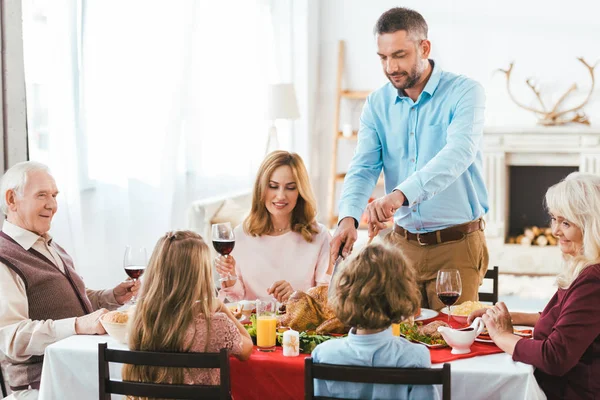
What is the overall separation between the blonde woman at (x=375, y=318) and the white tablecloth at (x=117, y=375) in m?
0.16

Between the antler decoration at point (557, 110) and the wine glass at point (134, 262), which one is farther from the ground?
the antler decoration at point (557, 110)

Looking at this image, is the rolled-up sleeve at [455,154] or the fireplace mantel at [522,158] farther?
the fireplace mantel at [522,158]

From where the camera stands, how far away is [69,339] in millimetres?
2277

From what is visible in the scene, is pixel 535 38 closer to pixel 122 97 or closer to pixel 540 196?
pixel 540 196

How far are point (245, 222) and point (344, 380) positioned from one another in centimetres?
150

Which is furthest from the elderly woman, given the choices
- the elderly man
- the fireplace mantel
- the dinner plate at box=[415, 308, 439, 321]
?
the fireplace mantel

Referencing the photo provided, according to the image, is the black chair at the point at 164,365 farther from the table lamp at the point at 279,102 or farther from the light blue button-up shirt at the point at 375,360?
the table lamp at the point at 279,102

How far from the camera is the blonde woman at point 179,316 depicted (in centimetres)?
200

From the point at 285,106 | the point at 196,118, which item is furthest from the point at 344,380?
the point at 285,106

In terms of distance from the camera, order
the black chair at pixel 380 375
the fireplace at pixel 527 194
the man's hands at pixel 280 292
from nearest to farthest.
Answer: the black chair at pixel 380 375 < the man's hands at pixel 280 292 < the fireplace at pixel 527 194

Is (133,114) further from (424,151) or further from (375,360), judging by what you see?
(375,360)

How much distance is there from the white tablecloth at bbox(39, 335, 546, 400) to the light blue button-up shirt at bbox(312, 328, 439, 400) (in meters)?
0.15

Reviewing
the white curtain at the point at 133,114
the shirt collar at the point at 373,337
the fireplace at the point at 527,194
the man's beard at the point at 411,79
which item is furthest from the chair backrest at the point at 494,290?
the fireplace at the point at 527,194

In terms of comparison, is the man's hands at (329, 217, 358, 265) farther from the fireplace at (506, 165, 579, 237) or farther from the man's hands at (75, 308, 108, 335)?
the fireplace at (506, 165, 579, 237)
